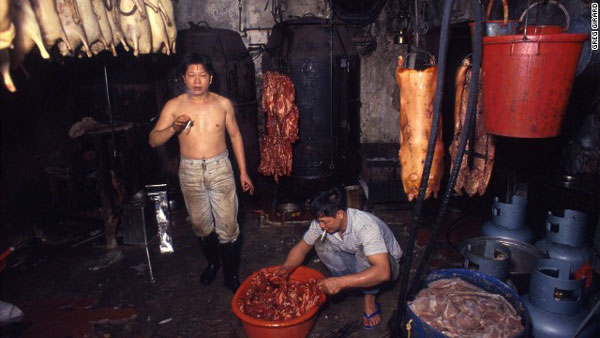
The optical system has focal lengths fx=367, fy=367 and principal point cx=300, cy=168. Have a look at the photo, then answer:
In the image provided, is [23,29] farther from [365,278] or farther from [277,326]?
[365,278]

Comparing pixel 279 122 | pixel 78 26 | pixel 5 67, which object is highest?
pixel 78 26

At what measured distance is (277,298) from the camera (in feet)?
11.8

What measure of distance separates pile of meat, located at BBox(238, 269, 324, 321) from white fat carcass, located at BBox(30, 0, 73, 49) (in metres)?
2.58

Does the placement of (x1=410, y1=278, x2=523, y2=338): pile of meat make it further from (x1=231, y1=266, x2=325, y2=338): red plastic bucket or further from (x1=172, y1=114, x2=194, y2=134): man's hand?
(x1=172, y1=114, x2=194, y2=134): man's hand

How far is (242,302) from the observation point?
138 inches

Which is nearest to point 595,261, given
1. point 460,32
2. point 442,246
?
point 442,246

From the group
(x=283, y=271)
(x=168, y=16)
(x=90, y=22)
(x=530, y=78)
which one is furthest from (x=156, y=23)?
(x=283, y=271)

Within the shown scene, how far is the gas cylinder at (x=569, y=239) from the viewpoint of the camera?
12.6 feet

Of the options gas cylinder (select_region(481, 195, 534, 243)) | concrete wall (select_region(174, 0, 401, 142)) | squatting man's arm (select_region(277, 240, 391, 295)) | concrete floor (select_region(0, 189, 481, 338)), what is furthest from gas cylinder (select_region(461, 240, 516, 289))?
concrete wall (select_region(174, 0, 401, 142))

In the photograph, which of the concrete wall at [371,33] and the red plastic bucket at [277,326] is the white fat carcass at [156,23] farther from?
the concrete wall at [371,33]

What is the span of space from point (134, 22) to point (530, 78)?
2464mm

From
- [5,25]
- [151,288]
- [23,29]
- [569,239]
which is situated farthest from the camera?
[151,288]

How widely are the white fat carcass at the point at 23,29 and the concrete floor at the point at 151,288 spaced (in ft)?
10.2

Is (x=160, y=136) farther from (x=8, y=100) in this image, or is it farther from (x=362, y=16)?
(x=362, y=16)
